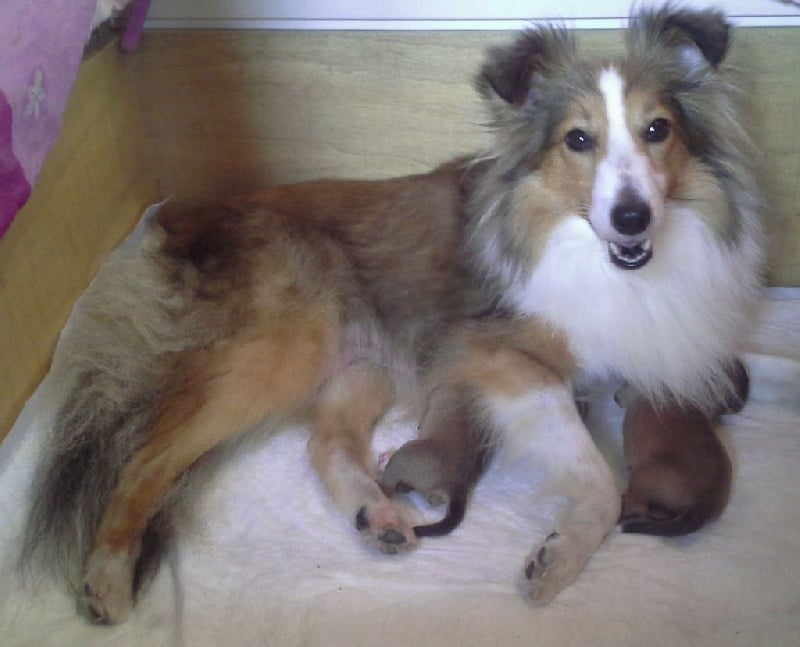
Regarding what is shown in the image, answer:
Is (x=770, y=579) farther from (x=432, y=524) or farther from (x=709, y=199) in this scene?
(x=709, y=199)

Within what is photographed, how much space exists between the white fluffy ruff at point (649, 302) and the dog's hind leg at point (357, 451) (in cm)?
53

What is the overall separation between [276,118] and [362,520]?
1.43 meters

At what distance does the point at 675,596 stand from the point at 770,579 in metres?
0.23

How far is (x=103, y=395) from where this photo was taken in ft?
7.09

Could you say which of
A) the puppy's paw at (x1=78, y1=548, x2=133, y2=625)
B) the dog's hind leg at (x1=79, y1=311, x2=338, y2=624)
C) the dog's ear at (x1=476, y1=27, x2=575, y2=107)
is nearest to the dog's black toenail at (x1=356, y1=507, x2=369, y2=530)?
the dog's hind leg at (x1=79, y1=311, x2=338, y2=624)

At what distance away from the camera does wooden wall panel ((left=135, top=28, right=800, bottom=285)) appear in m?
2.64

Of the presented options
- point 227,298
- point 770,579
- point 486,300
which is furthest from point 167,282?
point 770,579

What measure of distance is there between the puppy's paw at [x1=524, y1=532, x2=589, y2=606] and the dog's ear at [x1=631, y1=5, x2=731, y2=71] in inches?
A: 48.1

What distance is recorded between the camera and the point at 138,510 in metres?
2.03

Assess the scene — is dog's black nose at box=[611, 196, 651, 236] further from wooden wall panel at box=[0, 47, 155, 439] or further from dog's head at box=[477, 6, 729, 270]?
wooden wall panel at box=[0, 47, 155, 439]

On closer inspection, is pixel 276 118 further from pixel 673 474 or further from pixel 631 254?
pixel 673 474

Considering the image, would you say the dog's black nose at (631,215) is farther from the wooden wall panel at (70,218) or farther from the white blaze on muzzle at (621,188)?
the wooden wall panel at (70,218)

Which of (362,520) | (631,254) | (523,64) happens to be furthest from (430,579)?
(523,64)

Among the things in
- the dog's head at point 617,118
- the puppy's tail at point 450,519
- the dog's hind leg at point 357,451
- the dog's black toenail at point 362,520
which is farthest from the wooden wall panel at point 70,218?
the dog's head at point 617,118
